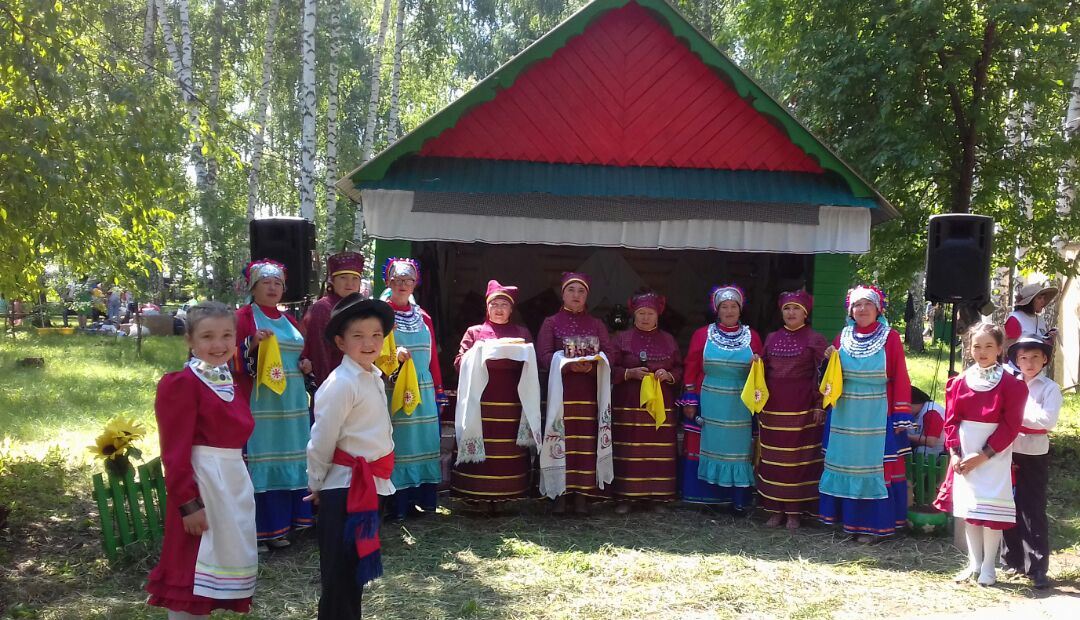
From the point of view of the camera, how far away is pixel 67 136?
5.15 m

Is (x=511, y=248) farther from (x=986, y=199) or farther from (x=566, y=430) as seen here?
(x=986, y=199)

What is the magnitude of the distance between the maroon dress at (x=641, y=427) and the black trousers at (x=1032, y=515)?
2.27 meters

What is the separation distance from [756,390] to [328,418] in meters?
3.57

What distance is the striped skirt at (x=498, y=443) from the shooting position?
19.9 feet

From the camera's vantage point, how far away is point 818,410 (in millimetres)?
5980

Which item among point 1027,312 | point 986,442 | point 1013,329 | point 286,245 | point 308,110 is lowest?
point 986,442

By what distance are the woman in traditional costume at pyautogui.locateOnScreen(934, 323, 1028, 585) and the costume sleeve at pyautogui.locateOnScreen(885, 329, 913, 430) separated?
2.27 ft

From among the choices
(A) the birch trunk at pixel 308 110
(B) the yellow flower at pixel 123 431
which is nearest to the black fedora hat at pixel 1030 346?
(B) the yellow flower at pixel 123 431

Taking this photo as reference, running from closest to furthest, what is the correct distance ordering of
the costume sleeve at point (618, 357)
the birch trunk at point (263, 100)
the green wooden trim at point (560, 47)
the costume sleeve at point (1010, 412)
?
the costume sleeve at point (1010, 412), the costume sleeve at point (618, 357), the green wooden trim at point (560, 47), the birch trunk at point (263, 100)

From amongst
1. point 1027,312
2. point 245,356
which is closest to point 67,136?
point 245,356

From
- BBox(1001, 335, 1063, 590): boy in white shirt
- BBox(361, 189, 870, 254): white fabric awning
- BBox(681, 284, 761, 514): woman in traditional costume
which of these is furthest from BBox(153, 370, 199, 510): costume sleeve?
BBox(1001, 335, 1063, 590): boy in white shirt

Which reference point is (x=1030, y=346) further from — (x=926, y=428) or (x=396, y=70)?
(x=396, y=70)

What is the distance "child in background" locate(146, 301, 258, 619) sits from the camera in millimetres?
3266

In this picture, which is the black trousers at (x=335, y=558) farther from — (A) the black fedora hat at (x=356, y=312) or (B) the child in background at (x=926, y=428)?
(B) the child in background at (x=926, y=428)
